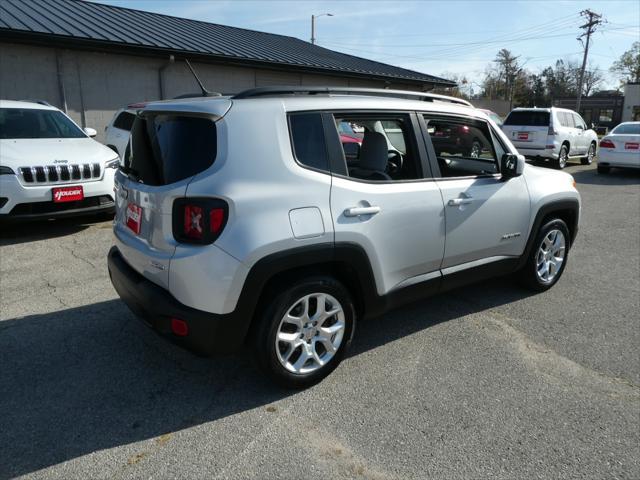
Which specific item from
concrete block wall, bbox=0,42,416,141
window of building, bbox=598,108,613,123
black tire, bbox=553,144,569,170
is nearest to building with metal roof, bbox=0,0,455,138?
concrete block wall, bbox=0,42,416,141

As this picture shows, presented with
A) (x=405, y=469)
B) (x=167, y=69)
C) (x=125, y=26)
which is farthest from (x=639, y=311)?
(x=125, y=26)

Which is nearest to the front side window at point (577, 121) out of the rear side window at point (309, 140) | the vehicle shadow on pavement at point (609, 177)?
the vehicle shadow on pavement at point (609, 177)

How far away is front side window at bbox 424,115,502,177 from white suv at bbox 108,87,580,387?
0.23 ft

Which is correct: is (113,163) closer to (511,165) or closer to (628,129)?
(511,165)

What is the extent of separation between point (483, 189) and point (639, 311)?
1.94 m

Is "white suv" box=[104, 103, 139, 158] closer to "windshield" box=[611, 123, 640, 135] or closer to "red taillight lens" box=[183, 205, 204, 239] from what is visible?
"red taillight lens" box=[183, 205, 204, 239]

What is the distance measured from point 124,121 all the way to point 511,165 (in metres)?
8.26

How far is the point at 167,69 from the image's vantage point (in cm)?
1438

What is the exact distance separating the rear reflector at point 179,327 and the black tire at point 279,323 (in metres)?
0.39

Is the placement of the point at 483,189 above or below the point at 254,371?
above

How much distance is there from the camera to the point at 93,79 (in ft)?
42.7

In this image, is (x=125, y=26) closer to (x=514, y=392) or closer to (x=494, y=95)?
(x=514, y=392)

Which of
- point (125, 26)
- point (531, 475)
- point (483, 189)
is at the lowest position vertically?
point (531, 475)

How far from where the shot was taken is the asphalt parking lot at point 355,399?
245 cm
